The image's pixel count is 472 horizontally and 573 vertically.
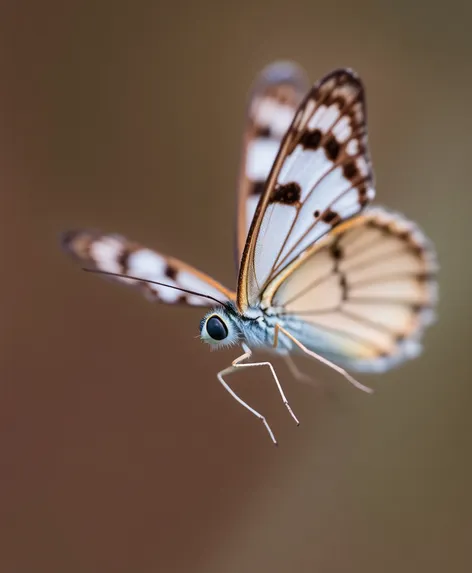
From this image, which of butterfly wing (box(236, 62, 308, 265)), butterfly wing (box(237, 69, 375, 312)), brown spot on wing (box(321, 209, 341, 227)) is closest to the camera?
butterfly wing (box(237, 69, 375, 312))

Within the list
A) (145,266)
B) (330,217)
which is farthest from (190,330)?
(330,217)

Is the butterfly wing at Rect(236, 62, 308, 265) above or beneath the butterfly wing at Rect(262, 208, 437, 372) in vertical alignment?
above

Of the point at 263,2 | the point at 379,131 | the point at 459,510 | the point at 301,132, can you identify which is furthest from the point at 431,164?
the point at 301,132

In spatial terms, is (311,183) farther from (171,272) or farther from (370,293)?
(370,293)

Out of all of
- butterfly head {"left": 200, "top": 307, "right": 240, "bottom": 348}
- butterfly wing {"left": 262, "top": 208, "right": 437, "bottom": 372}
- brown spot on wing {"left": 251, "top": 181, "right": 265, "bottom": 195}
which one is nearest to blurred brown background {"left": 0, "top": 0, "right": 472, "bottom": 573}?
butterfly wing {"left": 262, "top": 208, "right": 437, "bottom": 372}

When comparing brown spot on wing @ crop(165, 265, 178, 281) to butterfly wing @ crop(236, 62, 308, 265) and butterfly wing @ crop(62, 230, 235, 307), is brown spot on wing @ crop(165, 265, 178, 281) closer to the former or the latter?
butterfly wing @ crop(62, 230, 235, 307)

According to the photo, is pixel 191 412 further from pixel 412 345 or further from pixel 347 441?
pixel 412 345

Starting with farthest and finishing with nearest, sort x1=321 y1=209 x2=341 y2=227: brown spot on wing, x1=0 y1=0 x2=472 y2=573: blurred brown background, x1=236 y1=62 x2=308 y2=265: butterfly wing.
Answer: x1=0 y1=0 x2=472 y2=573: blurred brown background
x1=236 y1=62 x2=308 y2=265: butterfly wing
x1=321 y1=209 x2=341 y2=227: brown spot on wing
